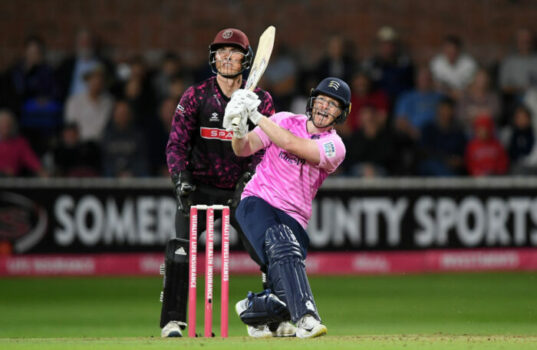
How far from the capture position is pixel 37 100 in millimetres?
13984

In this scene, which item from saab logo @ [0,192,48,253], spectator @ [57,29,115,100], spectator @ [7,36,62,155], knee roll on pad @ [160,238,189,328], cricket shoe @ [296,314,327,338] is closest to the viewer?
cricket shoe @ [296,314,327,338]

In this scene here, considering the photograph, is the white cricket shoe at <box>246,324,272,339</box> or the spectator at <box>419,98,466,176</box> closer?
the white cricket shoe at <box>246,324,272,339</box>

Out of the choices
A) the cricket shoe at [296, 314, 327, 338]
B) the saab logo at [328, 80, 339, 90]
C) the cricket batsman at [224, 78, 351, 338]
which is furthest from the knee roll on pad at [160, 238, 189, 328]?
the saab logo at [328, 80, 339, 90]

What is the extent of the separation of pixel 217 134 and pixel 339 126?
6.09m

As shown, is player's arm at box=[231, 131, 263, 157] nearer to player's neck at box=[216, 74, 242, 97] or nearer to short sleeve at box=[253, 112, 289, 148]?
short sleeve at box=[253, 112, 289, 148]

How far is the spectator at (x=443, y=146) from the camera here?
1366 centimetres

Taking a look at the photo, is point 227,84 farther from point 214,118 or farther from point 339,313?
point 339,313

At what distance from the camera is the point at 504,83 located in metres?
14.5

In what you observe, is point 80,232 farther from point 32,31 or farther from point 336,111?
point 336,111

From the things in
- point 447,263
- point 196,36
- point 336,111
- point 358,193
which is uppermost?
point 196,36

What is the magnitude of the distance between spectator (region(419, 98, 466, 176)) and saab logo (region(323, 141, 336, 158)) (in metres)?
6.81

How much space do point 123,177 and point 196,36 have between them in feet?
11.8

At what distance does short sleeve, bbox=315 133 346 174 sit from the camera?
22.8ft

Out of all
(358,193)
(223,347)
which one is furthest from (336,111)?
(358,193)
